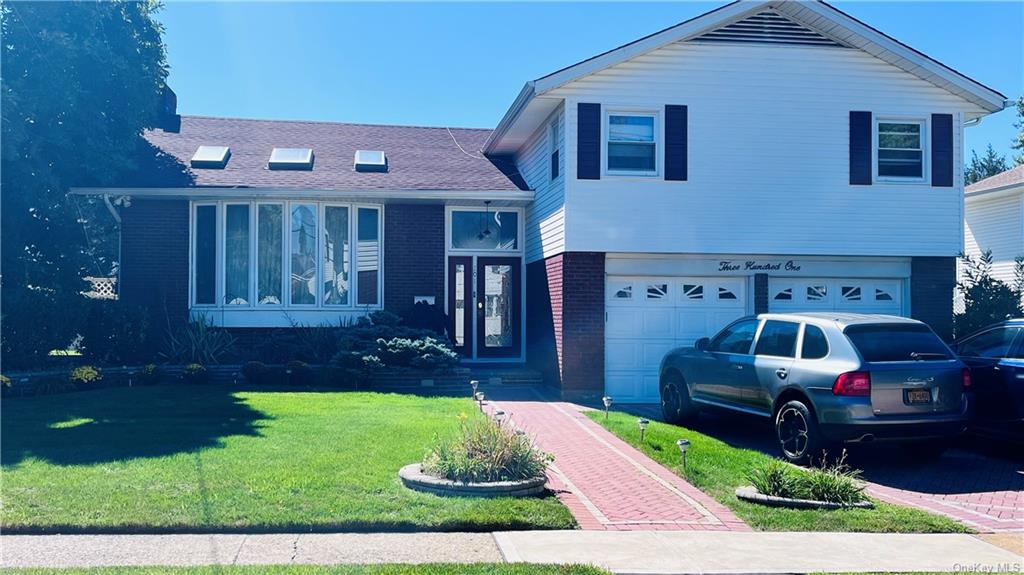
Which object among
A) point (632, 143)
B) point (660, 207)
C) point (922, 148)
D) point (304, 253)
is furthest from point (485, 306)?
point (922, 148)

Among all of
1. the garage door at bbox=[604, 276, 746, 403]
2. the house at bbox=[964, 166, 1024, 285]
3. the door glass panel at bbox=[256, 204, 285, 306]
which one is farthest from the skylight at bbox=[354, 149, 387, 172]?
the house at bbox=[964, 166, 1024, 285]

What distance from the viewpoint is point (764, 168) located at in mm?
14773

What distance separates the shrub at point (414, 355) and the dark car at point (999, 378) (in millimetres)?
7943

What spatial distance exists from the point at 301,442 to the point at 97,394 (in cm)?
549

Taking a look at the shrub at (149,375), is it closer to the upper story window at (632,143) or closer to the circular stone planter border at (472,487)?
the circular stone planter border at (472,487)

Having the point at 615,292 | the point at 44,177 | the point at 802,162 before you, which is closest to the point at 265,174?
the point at 44,177

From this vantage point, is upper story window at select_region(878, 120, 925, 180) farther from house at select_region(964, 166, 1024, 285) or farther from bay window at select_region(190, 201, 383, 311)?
bay window at select_region(190, 201, 383, 311)

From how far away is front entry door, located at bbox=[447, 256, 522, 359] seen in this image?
1748 centimetres

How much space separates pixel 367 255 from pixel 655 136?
20.5ft

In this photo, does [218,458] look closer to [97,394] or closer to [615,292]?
[97,394]

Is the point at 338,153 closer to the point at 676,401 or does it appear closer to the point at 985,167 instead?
the point at 676,401

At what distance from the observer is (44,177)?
45.9 feet

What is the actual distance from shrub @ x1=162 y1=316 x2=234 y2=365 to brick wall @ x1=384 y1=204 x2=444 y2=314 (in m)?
3.20

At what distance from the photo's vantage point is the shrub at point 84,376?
44.0 feet
